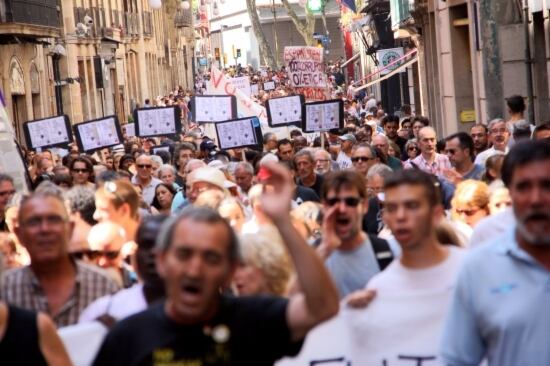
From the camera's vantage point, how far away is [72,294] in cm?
637

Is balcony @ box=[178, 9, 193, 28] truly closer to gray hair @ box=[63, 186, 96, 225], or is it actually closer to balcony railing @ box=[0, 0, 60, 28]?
balcony railing @ box=[0, 0, 60, 28]

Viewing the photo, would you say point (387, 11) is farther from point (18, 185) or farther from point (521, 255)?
point (521, 255)

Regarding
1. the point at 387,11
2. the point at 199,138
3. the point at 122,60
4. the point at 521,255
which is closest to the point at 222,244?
the point at 521,255

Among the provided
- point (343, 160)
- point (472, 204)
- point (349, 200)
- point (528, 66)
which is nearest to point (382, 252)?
point (349, 200)

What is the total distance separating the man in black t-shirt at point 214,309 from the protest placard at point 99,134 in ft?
47.4

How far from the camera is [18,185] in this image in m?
14.5

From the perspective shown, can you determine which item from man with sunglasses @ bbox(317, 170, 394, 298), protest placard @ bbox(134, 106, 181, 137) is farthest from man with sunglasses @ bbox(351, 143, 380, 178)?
protest placard @ bbox(134, 106, 181, 137)

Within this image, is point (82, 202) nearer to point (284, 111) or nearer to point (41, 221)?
point (41, 221)

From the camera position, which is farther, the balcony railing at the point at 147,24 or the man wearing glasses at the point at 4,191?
the balcony railing at the point at 147,24

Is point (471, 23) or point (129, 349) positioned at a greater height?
point (471, 23)

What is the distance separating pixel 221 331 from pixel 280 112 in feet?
59.9

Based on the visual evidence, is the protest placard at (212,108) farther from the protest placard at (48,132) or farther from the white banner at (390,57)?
the white banner at (390,57)

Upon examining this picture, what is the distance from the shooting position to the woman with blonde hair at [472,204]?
873 centimetres

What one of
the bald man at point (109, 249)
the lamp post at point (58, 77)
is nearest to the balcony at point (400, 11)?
the lamp post at point (58, 77)
